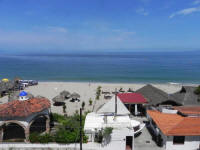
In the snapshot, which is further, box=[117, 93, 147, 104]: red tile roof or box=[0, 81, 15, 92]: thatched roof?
box=[0, 81, 15, 92]: thatched roof

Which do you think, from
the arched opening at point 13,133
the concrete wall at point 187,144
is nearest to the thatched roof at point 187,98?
the concrete wall at point 187,144

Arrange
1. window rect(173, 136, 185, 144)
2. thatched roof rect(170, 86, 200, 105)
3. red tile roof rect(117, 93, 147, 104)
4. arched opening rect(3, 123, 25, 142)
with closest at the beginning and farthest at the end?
1. window rect(173, 136, 185, 144)
2. arched opening rect(3, 123, 25, 142)
3. thatched roof rect(170, 86, 200, 105)
4. red tile roof rect(117, 93, 147, 104)

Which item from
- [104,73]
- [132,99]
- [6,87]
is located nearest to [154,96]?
[132,99]

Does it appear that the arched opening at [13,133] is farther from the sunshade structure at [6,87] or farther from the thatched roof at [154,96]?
the sunshade structure at [6,87]

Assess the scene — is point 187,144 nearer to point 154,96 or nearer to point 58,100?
point 154,96

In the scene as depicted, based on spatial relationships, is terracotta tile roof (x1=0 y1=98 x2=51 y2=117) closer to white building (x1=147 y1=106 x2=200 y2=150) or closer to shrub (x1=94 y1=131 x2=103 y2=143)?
shrub (x1=94 y1=131 x2=103 y2=143)

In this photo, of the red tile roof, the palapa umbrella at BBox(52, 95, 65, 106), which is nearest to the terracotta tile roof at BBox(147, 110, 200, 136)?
the red tile roof
